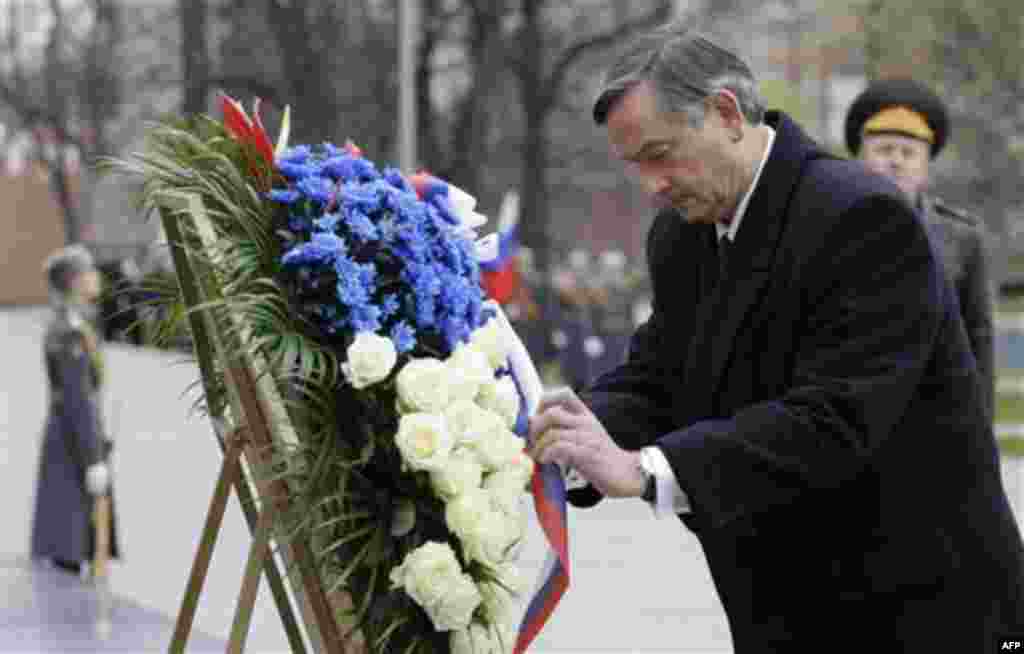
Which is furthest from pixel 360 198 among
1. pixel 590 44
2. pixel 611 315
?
pixel 590 44

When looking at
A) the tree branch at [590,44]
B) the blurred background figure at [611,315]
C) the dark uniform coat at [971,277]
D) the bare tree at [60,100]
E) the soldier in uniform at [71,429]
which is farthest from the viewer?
the bare tree at [60,100]

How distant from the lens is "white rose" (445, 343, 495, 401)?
→ 3910mm

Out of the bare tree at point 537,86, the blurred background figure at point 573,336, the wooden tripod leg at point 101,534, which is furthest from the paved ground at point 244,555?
the bare tree at point 537,86

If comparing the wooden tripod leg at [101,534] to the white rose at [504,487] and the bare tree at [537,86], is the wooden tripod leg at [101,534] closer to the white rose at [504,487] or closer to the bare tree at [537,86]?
the white rose at [504,487]

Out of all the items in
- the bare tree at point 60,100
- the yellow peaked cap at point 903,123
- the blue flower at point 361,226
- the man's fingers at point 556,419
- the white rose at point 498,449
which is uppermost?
the blue flower at point 361,226

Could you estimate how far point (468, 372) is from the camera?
3.93 metres

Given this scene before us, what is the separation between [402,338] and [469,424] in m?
0.20

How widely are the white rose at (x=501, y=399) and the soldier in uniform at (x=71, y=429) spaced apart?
578 centimetres

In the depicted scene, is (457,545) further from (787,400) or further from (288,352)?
(787,400)

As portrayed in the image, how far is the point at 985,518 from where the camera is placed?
346cm

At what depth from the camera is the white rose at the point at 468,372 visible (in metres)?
3.91

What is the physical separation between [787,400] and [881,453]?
0.19 meters

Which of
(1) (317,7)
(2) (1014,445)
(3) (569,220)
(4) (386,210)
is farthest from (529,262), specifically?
(3) (569,220)

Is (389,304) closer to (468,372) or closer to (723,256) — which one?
(468,372)
